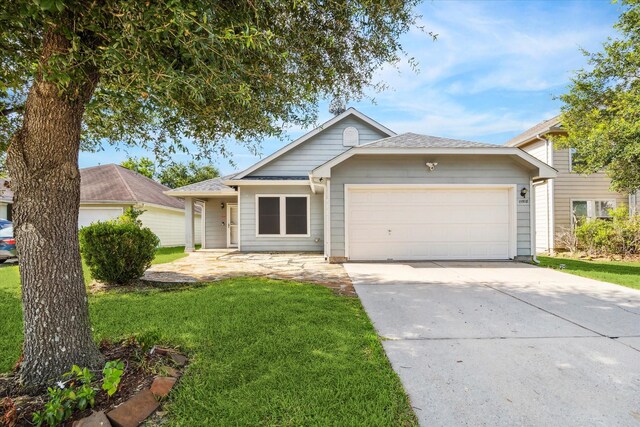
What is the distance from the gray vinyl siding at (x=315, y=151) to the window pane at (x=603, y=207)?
31.9 feet

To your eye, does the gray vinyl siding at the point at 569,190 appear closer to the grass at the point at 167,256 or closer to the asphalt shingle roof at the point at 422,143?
the asphalt shingle roof at the point at 422,143

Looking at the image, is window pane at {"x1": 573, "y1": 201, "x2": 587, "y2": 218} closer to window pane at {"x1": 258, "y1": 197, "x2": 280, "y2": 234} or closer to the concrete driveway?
the concrete driveway

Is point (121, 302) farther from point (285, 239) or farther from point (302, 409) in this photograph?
point (285, 239)

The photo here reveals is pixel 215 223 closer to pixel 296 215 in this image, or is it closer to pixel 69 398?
pixel 296 215

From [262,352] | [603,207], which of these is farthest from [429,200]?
[603,207]

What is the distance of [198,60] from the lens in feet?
7.59

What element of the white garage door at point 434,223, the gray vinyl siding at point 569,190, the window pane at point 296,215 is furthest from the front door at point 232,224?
the gray vinyl siding at point 569,190

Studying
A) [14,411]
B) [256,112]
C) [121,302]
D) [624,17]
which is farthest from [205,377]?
[624,17]

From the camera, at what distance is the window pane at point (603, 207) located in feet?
45.5

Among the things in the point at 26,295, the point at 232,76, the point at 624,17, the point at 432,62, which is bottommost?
the point at 26,295

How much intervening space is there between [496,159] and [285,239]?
7703 mm

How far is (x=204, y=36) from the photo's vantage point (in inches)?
93.7

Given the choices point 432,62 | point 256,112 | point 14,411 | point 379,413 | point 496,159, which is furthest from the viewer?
point 496,159

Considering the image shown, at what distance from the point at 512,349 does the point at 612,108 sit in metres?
10.9
